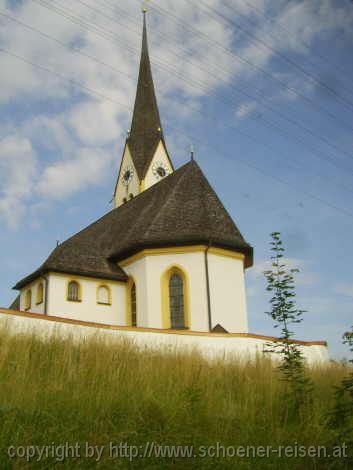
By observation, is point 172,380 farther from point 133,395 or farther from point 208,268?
point 208,268

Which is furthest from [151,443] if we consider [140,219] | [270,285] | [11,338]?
[140,219]

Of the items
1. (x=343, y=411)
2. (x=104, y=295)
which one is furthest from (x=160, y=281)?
(x=343, y=411)

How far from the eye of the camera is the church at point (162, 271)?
20.7m

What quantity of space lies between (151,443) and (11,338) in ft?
13.5

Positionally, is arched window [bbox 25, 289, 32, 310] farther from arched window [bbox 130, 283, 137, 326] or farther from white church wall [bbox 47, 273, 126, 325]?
arched window [bbox 130, 283, 137, 326]

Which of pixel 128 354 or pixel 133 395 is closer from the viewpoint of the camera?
pixel 133 395

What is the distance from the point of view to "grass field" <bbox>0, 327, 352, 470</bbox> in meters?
5.65

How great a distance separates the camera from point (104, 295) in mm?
22594

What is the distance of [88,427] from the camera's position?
6.05m

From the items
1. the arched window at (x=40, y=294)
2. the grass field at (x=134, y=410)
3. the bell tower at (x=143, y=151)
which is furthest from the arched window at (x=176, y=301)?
the bell tower at (x=143, y=151)

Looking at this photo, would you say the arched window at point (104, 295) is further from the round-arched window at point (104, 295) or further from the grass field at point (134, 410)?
the grass field at point (134, 410)

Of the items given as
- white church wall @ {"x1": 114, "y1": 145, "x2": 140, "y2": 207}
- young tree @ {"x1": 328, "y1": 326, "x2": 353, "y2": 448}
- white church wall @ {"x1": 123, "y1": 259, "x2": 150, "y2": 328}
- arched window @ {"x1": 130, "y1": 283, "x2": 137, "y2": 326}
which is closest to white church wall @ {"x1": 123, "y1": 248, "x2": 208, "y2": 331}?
white church wall @ {"x1": 123, "y1": 259, "x2": 150, "y2": 328}

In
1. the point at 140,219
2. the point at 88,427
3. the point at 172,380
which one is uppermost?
the point at 140,219

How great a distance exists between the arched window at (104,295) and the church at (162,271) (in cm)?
4
